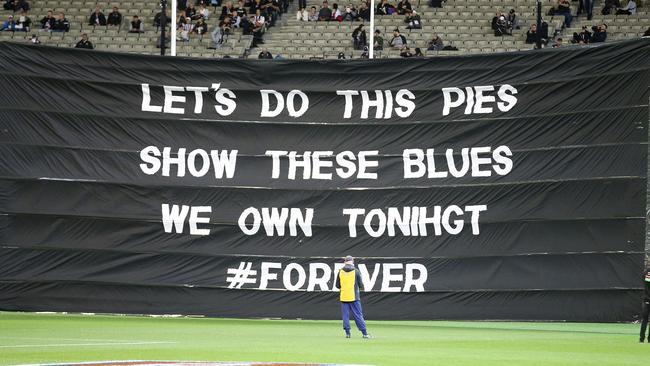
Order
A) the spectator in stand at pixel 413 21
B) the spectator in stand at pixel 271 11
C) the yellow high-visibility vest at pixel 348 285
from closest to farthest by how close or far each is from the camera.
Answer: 1. the yellow high-visibility vest at pixel 348 285
2. the spectator in stand at pixel 413 21
3. the spectator in stand at pixel 271 11

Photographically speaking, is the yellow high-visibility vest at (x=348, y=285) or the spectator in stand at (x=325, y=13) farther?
the spectator in stand at (x=325, y=13)

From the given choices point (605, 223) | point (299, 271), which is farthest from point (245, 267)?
point (605, 223)

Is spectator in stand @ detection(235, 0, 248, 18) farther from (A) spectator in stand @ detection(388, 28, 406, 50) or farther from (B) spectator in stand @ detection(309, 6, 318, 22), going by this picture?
(A) spectator in stand @ detection(388, 28, 406, 50)

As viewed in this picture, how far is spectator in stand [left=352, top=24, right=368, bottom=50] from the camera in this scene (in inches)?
1716

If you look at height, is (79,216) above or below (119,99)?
below

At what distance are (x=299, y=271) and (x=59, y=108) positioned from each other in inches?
244

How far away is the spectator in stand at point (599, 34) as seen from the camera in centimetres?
4117

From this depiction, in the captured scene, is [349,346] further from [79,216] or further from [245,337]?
[79,216]

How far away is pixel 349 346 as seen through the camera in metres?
19.6

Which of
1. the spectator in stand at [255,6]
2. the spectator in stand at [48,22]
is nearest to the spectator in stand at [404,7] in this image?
the spectator in stand at [255,6]

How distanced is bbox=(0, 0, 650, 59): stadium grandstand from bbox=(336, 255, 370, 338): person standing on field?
66.8ft

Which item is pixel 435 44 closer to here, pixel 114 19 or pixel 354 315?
pixel 114 19

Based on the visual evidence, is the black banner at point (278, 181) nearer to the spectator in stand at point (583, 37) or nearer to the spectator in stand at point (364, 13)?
the spectator in stand at point (583, 37)

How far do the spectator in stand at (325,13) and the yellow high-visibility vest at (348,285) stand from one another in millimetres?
25948
